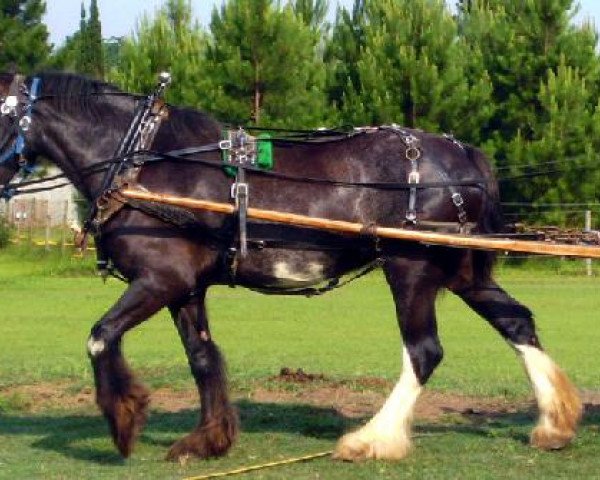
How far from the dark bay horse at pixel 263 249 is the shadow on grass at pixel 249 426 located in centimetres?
64

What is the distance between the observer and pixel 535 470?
27.6 feet

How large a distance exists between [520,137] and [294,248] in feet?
99.1

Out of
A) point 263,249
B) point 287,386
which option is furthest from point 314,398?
point 263,249

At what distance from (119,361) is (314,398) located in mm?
3425

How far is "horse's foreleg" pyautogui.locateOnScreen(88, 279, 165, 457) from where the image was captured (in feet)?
28.8

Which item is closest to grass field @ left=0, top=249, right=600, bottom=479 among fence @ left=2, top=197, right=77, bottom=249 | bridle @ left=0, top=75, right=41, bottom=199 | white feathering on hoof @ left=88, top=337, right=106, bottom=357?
white feathering on hoof @ left=88, top=337, right=106, bottom=357

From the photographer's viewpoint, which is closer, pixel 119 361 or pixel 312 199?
pixel 119 361

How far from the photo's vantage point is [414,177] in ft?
30.2

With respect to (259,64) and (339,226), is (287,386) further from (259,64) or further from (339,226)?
(259,64)

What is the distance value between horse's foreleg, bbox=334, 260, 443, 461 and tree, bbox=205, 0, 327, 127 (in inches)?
1148

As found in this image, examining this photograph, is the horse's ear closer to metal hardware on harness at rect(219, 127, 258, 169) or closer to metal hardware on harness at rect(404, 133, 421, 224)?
metal hardware on harness at rect(219, 127, 258, 169)

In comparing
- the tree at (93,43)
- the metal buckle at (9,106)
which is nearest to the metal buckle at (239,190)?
the metal buckle at (9,106)

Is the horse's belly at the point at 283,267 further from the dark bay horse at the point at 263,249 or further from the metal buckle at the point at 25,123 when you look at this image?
the metal buckle at the point at 25,123

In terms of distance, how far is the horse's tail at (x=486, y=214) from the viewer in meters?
9.48
